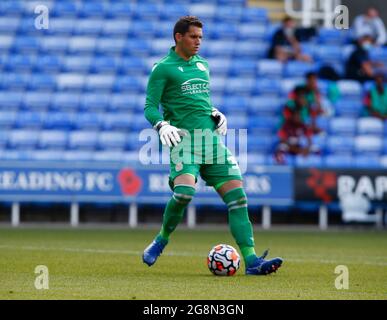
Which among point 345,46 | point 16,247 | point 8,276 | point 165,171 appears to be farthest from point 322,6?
point 8,276

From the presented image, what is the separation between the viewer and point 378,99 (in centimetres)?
1981

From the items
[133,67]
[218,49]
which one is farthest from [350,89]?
[133,67]

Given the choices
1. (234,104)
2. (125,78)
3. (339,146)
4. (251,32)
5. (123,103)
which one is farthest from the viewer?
(251,32)

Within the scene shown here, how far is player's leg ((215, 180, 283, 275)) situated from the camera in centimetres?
924

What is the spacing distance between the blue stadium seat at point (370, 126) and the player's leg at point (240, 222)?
10547 millimetres

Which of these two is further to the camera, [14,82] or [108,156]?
[14,82]

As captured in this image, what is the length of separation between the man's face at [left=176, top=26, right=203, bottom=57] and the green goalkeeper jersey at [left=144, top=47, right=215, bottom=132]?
110 millimetres

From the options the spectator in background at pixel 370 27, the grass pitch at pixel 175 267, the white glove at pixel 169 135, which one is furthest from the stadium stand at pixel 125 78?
the white glove at pixel 169 135

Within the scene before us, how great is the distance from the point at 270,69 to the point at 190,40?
11.2 m

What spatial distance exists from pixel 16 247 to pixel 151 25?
962cm

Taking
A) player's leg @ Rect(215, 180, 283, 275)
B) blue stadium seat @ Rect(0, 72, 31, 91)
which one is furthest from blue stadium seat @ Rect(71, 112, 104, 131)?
player's leg @ Rect(215, 180, 283, 275)

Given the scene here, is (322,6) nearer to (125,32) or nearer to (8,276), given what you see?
(125,32)

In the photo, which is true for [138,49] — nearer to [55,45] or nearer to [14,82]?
[55,45]

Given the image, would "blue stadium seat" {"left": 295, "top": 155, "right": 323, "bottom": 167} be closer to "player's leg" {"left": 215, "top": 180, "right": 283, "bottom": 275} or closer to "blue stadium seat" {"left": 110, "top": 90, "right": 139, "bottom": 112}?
"blue stadium seat" {"left": 110, "top": 90, "right": 139, "bottom": 112}
